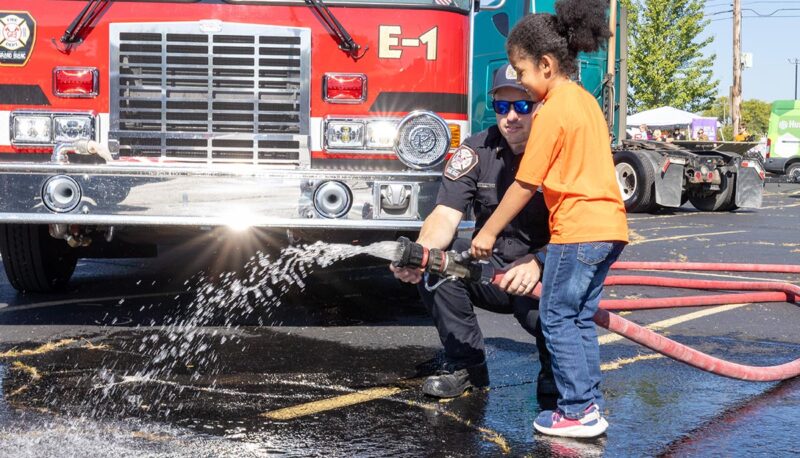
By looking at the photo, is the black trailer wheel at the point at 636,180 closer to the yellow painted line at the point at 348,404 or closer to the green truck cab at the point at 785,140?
the yellow painted line at the point at 348,404

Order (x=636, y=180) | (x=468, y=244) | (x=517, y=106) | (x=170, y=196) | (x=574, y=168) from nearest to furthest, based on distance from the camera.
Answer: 1. (x=574, y=168)
2. (x=517, y=106)
3. (x=468, y=244)
4. (x=170, y=196)
5. (x=636, y=180)

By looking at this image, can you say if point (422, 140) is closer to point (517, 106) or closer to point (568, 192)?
point (517, 106)

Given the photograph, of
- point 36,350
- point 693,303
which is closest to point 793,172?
point 693,303

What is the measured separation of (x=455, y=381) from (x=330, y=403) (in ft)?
1.80

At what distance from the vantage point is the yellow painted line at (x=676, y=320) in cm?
571

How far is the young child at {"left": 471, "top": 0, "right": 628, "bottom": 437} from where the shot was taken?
3576 mm

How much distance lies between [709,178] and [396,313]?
449 inches

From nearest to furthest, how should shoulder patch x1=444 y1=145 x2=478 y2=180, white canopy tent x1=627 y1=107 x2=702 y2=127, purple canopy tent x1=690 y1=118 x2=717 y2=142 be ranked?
shoulder patch x1=444 y1=145 x2=478 y2=180 < purple canopy tent x1=690 y1=118 x2=717 y2=142 < white canopy tent x1=627 y1=107 x2=702 y2=127

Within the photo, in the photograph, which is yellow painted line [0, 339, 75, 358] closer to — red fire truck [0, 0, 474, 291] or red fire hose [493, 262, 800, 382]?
red fire truck [0, 0, 474, 291]

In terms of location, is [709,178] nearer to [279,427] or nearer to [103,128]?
[103,128]

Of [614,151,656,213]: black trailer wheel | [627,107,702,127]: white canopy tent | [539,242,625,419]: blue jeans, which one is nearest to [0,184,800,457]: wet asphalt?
[539,242,625,419]: blue jeans

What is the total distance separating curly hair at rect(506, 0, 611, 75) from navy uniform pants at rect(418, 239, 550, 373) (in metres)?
1.03

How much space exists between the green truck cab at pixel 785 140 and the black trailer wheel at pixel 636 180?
60.6 ft

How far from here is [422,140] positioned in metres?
5.37
